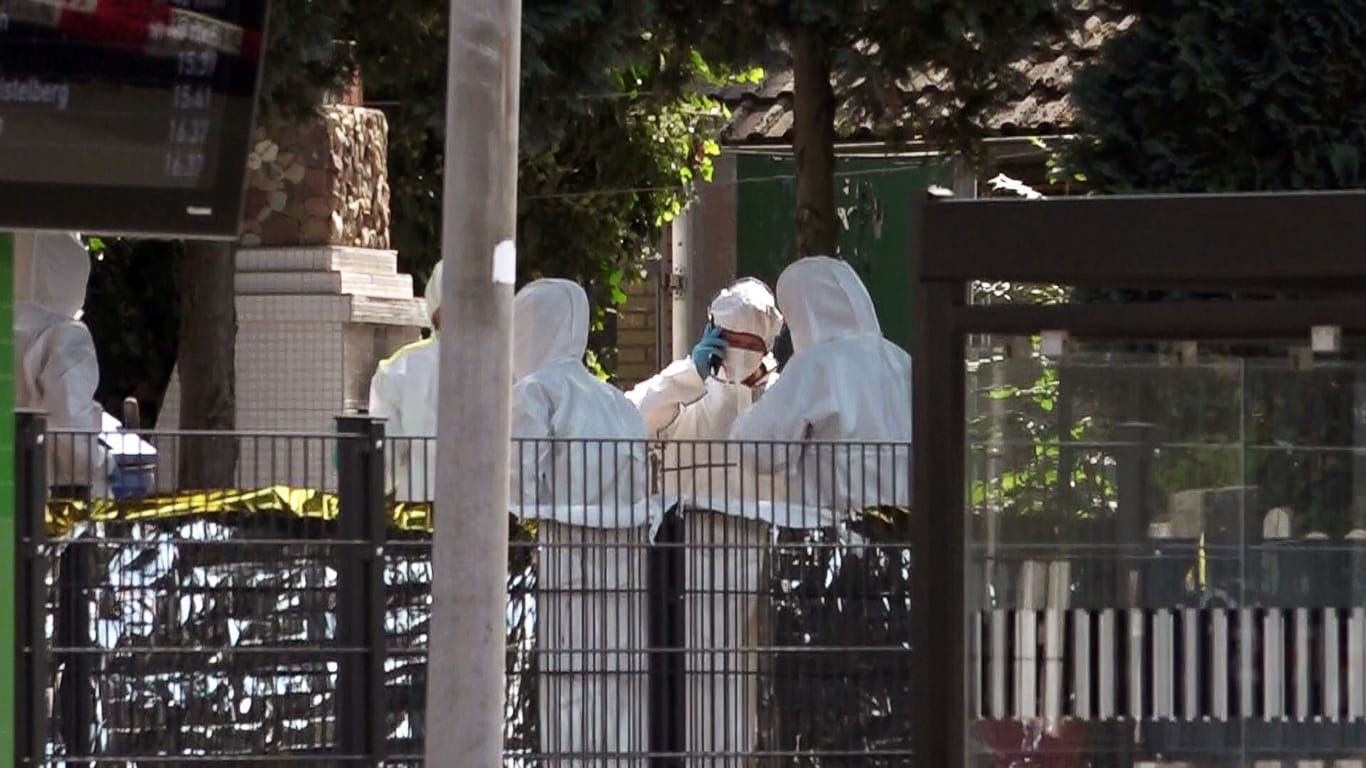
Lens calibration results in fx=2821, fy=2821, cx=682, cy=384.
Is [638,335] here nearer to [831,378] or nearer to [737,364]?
[737,364]

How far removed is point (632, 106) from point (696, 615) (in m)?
9.35

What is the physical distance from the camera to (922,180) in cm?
1891

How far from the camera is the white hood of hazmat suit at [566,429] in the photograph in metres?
8.69

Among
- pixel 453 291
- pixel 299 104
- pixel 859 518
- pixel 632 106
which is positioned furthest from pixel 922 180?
pixel 453 291

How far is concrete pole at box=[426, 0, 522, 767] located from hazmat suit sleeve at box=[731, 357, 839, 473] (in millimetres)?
3248

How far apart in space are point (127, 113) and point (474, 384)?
1096mm

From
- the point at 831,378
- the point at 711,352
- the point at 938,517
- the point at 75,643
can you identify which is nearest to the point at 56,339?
the point at 711,352

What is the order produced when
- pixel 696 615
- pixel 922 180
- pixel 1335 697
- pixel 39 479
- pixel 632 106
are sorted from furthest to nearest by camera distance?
pixel 922 180
pixel 632 106
pixel 696 615
pixel 39 479
pixel 1335 697

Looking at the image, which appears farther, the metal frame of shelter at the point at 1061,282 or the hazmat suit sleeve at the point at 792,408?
the hazmat suit sleeve at the point at 792,408

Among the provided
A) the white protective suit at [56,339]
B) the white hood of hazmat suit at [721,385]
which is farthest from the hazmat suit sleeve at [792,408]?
the white protective suit at [56,339]

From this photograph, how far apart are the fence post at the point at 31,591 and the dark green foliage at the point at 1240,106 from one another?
3.71 metres

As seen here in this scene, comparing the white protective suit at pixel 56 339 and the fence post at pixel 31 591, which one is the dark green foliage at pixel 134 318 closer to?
the white protective suit at pixel 56 339

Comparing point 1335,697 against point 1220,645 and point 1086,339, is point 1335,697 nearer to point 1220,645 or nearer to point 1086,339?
point 1220,645

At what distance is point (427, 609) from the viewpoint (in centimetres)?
855
